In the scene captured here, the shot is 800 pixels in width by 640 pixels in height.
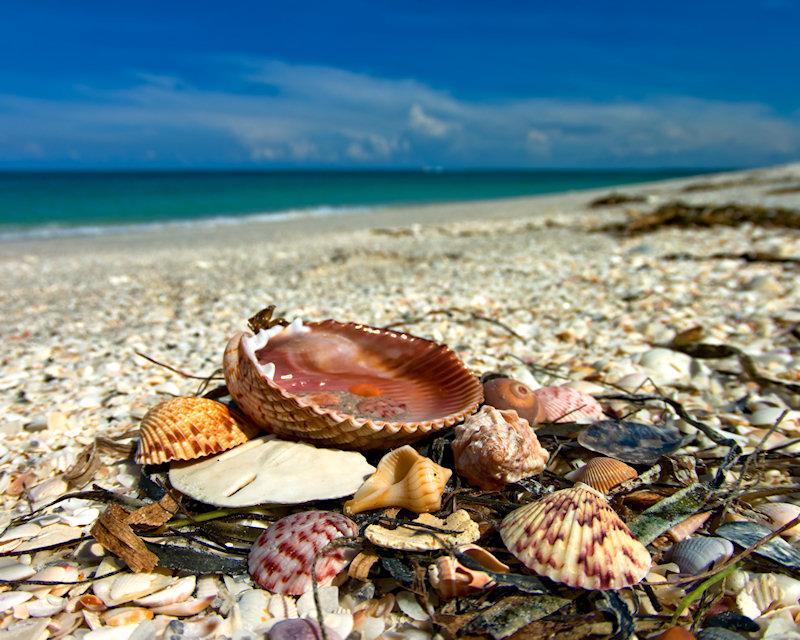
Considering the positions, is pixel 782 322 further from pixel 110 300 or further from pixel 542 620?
pixel 110 300

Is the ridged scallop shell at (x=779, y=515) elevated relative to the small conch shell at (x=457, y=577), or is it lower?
lower

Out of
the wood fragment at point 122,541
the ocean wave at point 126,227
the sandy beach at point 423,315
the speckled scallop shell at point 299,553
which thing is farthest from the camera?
the ocean wave at point 126,227

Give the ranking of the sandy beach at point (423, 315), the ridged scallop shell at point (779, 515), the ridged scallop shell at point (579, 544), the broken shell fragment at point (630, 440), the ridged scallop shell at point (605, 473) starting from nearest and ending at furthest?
the ridged scallop shell at point (579, 544) → the ridged scallop shell at point (779, 515) → the ridged scallop shell at point (605, 473) → the broken shell fragment at point (630, 440) → the sandy beach at point (423, 315)

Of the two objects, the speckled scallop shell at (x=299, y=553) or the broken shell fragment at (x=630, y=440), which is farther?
the broken shell fragment at (x=630, y=440)

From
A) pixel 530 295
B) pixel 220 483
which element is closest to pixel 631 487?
pixel 220 483

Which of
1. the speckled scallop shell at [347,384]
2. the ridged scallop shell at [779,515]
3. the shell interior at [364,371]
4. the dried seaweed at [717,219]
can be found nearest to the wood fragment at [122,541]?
the speckled scallop shell at [347,384]

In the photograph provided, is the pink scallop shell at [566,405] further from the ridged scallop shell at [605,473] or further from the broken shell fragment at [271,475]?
the broken shell fragment at [271,475]

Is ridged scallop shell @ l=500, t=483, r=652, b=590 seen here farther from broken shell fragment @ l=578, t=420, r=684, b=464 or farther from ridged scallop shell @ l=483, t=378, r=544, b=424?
ridged scallop shell @ l=483, t=378, r=544, b=424

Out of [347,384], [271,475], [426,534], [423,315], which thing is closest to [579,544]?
[426,534]
